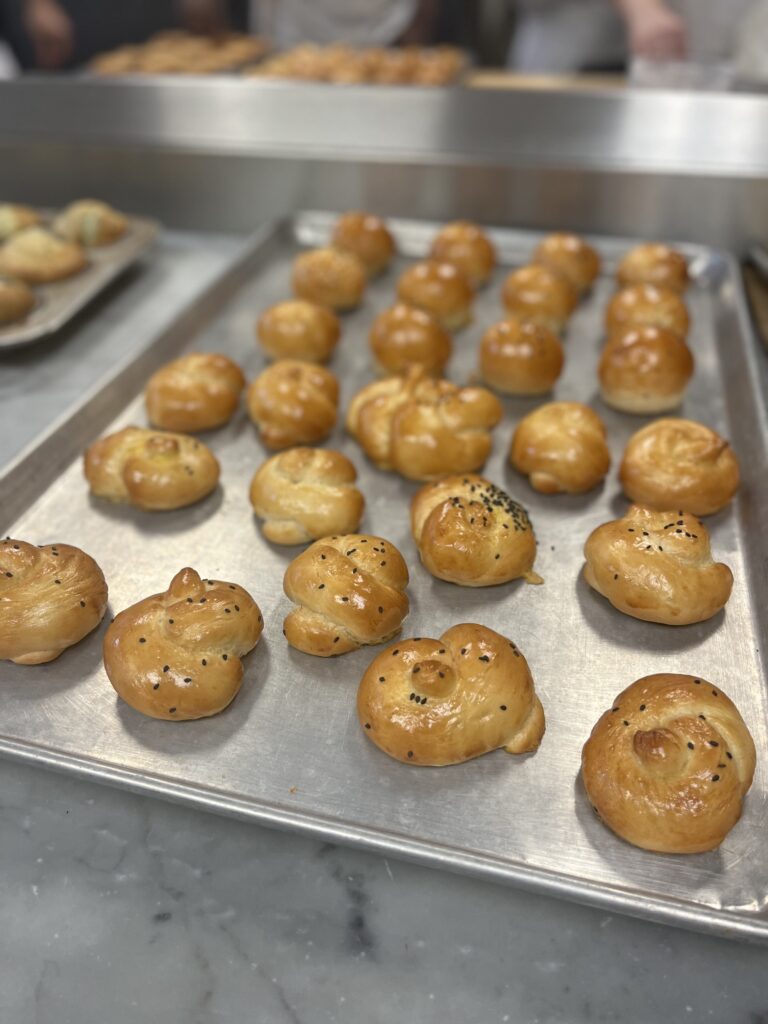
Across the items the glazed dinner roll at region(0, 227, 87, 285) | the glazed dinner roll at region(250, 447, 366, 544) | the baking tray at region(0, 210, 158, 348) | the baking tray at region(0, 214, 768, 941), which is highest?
the glazed dinner roll at region(0, 227, 87, 285)

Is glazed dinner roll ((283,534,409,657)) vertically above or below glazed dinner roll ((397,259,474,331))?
below

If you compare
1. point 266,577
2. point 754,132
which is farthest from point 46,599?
point 754,132

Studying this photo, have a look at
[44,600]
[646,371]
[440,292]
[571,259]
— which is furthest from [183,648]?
[571,259]

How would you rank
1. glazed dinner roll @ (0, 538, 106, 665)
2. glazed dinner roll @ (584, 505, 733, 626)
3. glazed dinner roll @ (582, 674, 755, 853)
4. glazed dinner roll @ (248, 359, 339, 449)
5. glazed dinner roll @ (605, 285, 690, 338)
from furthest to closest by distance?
glazed dinner roll @ (605, 285, 690, 338) < glazed dinner roll @ (248, 359, 339, 449) < glazed dinner roll @ (584, 505, 733, 626) < glazed dinner roll @ (0, 538, 106, 665) < glazed dinner roll @ (582, 674, 755, 853)

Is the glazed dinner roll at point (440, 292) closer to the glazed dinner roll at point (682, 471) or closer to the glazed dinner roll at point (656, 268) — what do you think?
the glazed dinner roll at point (656, 268)

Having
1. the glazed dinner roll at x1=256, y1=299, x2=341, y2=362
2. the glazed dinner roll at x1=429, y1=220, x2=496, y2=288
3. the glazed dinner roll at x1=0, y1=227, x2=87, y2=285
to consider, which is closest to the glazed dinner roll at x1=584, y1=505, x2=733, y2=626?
the glazed dinner roll at x1=256, y1=299, x2=341, y2=362

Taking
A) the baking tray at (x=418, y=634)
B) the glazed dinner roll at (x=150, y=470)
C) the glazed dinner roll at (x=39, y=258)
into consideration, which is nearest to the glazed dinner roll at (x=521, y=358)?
the baking tray at (x=418, y=634)

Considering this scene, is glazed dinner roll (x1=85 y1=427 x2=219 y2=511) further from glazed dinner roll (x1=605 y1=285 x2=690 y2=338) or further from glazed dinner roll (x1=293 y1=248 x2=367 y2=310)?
glazed dinner roll (x1=605 y1=285 x2=690 y2=338)

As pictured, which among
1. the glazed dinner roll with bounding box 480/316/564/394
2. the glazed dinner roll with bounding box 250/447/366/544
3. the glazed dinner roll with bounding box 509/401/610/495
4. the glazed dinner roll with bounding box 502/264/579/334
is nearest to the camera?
the glazed dinner roll with bounding box 250/447/366/544
